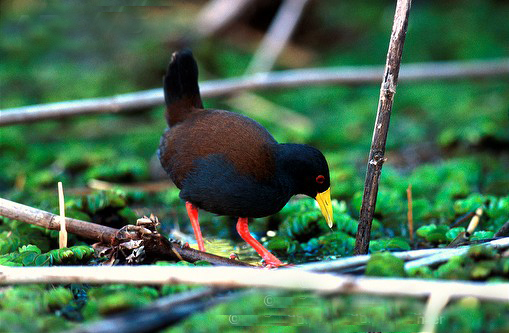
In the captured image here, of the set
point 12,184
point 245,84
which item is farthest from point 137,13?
point 12,184

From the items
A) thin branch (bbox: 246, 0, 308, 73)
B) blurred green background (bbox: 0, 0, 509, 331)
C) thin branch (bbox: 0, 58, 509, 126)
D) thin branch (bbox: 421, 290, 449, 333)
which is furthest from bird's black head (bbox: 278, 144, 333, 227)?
thin branch (bbox: 246, 0, 308, 73)

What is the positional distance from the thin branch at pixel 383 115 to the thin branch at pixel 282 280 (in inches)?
29.5

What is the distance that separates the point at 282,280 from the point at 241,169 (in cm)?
121

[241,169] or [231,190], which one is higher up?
[241,169]

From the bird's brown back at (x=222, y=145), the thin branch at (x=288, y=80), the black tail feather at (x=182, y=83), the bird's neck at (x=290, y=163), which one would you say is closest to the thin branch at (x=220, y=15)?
the thin branch at (x=288, y=80)

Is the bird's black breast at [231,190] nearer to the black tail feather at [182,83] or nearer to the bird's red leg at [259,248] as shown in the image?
the bird's red leg at [259,248]

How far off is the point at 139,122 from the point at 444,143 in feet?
11.7

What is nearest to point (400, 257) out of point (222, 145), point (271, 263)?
point (271, 263)

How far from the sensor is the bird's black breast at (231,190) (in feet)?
12.2

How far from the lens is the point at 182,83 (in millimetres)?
4422

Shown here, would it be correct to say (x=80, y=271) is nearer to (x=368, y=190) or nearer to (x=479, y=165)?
(x=368, y=190)

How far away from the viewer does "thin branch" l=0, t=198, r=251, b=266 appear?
3410 millimetres

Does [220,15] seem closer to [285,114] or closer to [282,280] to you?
[285,114]

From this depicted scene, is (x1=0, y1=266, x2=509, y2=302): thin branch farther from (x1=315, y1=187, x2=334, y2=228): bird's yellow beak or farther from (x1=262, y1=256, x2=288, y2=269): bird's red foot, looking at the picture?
(x1=315, y1=187, x2=334, y2=228): bird's yellow beak
